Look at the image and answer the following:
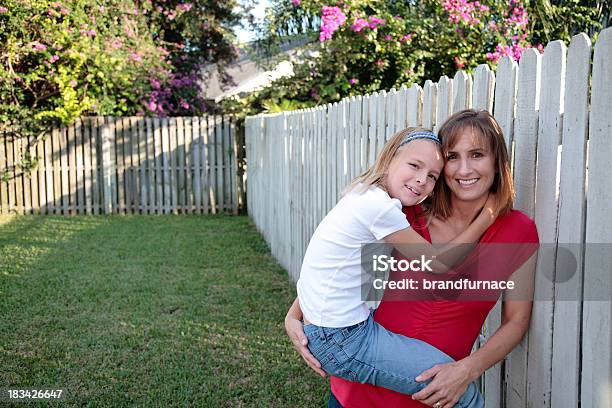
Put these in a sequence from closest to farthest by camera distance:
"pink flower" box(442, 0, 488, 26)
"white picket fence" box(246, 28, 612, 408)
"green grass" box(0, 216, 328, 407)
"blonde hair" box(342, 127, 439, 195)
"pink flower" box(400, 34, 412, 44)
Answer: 1. "white picket fence" box(246, 28, 612, 408)
2. "blonde hair" box(342, 127, 439, 195)
3. "green grass" box(0, 216, 328, 407)
4. "pink flower" box(442, 0, 488, 26)
5. "pink flower" box(400, 34, 412, 44)

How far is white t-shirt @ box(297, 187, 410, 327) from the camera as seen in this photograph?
2299 mm

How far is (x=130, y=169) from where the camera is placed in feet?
44.3

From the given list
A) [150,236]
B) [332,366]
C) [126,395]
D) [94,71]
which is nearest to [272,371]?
[126,395]

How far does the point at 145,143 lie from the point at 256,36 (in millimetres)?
6073

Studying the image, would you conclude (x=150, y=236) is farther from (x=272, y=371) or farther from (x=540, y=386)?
(x=540, y=386)

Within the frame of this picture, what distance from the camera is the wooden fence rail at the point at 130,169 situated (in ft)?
42.7

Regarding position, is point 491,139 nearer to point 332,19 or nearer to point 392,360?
point 392,360

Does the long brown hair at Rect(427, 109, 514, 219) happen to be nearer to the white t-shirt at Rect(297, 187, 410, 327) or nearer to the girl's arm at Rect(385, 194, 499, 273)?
the girl's arm at Rect(385, 194, 499, 273)

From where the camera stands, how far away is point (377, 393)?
2369 millimetres

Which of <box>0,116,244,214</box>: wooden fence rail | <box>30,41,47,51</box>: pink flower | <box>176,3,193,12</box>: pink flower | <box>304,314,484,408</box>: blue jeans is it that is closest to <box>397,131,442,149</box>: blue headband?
<box>304,314,484,408</box>: blue jeans

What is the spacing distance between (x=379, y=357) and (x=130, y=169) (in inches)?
471

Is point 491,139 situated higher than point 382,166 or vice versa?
point 491,139

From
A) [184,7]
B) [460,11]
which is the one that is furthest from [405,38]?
[184,7]

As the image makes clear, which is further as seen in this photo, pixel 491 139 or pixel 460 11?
pixel 460 11
